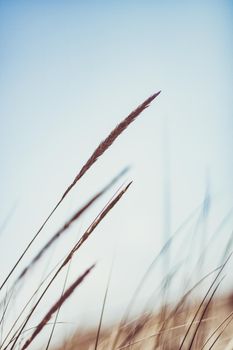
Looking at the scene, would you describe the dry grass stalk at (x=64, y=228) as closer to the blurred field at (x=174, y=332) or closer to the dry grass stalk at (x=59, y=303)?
the dry grass stalk at (x=59, y=303)

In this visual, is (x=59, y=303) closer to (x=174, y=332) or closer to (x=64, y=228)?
(x=64, y=228)

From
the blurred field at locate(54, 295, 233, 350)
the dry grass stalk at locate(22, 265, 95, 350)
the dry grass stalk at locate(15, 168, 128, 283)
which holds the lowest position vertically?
the blurred field at locate(54, 295, 233, 350)

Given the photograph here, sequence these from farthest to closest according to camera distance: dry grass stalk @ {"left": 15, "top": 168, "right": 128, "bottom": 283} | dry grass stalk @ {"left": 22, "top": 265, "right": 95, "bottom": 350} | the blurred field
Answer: the blurred field, dry grass stalk @ {"left": 15, "top": 168, "right": 128, "bottom": 283}, dry grass stalk @ {"left": 22, "top": 265, "right": 95, "bottom": 350}

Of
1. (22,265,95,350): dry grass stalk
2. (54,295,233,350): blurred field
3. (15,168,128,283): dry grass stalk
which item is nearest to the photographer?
(22,265,95,350): dry grass stalk

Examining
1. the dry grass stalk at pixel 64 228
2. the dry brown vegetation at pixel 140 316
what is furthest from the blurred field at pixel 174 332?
the dry grass stalk at pixel 64 228

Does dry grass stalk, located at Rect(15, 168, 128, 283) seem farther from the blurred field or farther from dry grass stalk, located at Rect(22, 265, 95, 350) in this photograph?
the blurred field

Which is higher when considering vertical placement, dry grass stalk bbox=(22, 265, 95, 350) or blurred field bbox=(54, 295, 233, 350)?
dry grass stalk bbox=(22, 265, 95, 350)

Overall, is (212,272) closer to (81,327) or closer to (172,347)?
(172,347)

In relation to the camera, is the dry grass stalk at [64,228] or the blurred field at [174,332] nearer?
the dry grass stalk at [64,228]

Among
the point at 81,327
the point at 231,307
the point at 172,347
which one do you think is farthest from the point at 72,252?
the point at 231,307

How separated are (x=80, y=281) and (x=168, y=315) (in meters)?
0.43

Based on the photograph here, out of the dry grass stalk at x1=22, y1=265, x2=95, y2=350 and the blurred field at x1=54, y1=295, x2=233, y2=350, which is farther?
the blurred field at x1=54, y1=295, x2=233, y2=350

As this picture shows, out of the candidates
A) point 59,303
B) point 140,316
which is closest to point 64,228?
point 59,303

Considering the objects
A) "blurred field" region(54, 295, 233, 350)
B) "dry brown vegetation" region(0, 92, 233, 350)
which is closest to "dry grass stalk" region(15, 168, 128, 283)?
"dry brown vegetation" region(0, 92, 233, 350)
